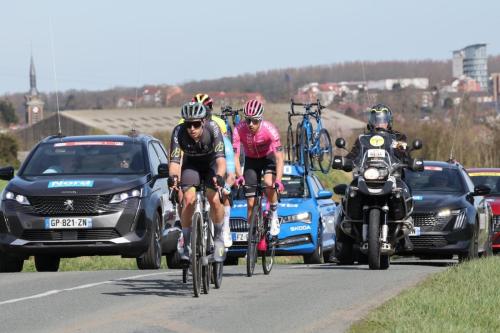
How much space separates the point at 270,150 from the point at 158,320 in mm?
6086

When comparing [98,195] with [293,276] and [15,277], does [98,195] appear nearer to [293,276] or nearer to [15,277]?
[15,277]

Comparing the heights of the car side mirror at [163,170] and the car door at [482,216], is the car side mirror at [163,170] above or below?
Answer: above

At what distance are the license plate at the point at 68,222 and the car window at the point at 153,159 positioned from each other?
4.74 feet

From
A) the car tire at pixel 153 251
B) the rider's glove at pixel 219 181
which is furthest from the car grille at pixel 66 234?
the rider's glove at pixel 219 181

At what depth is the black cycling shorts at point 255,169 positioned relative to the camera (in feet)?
52.7

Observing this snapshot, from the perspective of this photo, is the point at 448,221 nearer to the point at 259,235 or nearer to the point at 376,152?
the point at 376,152

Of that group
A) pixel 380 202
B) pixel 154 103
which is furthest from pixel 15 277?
pixel 154 103

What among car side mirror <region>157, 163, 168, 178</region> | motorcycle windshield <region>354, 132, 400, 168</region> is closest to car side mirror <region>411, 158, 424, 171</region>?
motorcycle windshield <region>354, 132, 400, 168</region>

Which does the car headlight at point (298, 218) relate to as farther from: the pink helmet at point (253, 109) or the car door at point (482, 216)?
the pink helmet at point (253, 109)

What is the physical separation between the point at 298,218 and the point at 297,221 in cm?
5

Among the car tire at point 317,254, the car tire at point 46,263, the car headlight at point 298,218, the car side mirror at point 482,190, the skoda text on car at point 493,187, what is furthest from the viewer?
the skoda text on car at point 493,187

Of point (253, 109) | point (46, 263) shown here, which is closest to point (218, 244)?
point (253, 109)

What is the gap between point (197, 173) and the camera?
12578mm

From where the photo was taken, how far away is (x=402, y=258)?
85.2ft
